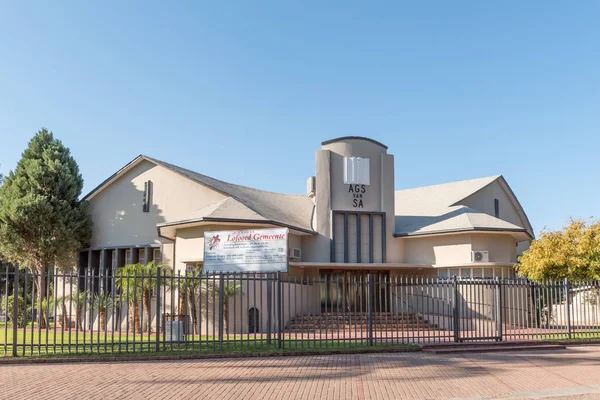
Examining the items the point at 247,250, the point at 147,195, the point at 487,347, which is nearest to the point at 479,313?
the point at 487,347

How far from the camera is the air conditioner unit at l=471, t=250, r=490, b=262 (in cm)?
2786

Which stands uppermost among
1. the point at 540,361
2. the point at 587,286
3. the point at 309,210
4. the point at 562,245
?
the point at 309,210

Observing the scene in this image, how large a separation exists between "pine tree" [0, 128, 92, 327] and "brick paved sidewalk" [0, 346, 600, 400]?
18.6 meters

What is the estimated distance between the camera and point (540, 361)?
14.8 m

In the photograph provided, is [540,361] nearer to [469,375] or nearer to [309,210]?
[469,375]

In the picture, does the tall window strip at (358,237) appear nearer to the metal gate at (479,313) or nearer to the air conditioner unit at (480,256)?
the air conditioner unit at (480,256)

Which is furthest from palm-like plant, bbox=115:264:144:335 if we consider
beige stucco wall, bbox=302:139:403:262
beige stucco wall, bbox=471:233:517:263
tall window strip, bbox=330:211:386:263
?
beige stucco wall, bbox=471:233:517:263

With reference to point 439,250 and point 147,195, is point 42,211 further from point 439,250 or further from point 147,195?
point 439,250

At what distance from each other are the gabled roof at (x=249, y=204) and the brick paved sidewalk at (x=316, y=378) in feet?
43.5

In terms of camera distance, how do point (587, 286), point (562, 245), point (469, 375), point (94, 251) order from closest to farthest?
point (469, 375), point (587, 286), point (562, 245), point (94, 251)

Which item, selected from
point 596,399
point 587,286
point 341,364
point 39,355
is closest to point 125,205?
point 39,355

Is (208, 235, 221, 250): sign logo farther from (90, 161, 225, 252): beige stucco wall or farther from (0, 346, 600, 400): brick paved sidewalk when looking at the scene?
(0, 346, 600, 400): brick paved sidewalk

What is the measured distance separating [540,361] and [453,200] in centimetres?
2124

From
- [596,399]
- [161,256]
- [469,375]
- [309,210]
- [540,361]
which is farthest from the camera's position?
[309,210]
